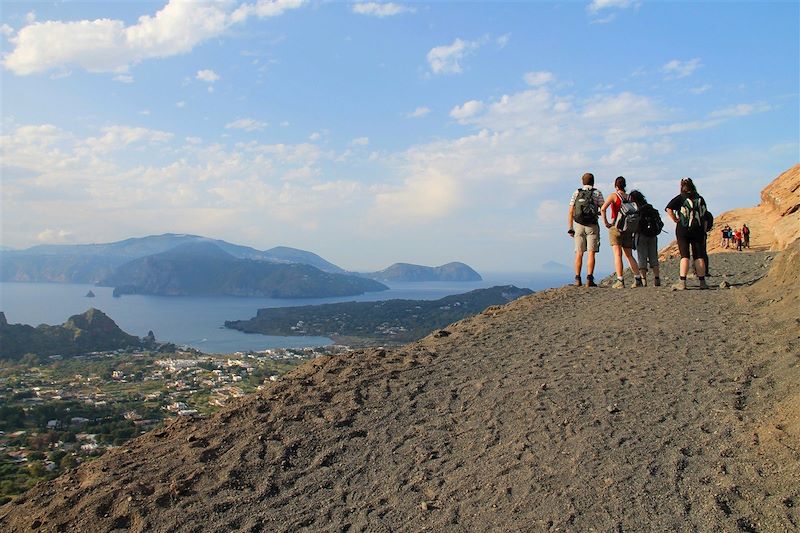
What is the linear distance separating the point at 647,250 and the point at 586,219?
1.73m

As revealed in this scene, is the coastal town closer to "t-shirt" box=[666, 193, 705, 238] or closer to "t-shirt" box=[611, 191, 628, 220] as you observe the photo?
"t-shirt" box=[611, 191, 628, 220]

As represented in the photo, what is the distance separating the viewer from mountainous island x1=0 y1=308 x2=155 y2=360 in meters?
37.8

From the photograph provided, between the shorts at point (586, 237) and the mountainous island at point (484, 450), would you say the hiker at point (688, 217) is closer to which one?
the shorts at point (586, 237)

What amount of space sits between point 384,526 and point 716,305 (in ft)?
25.5

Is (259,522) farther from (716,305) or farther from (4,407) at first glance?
(4,407)

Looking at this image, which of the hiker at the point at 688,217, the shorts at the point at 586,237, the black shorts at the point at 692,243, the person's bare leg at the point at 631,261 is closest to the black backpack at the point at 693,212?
the hiker at the point at 688,217

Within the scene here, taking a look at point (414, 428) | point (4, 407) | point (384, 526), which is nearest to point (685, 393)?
point (414, 428)

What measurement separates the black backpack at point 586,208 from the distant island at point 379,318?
94.2 feet

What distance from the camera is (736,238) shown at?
22.2 m

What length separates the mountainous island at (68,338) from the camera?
3784cm

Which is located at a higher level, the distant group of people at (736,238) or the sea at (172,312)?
the distant group of people at (736,238)

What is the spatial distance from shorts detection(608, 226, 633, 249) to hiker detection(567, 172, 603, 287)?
0.35m

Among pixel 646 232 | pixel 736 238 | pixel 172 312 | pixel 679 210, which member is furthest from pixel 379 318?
pixel 172 312

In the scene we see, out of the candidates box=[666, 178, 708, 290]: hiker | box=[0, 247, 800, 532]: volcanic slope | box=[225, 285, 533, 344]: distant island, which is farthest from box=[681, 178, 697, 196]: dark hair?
box=[225, 285, 533, 344]: distant island
